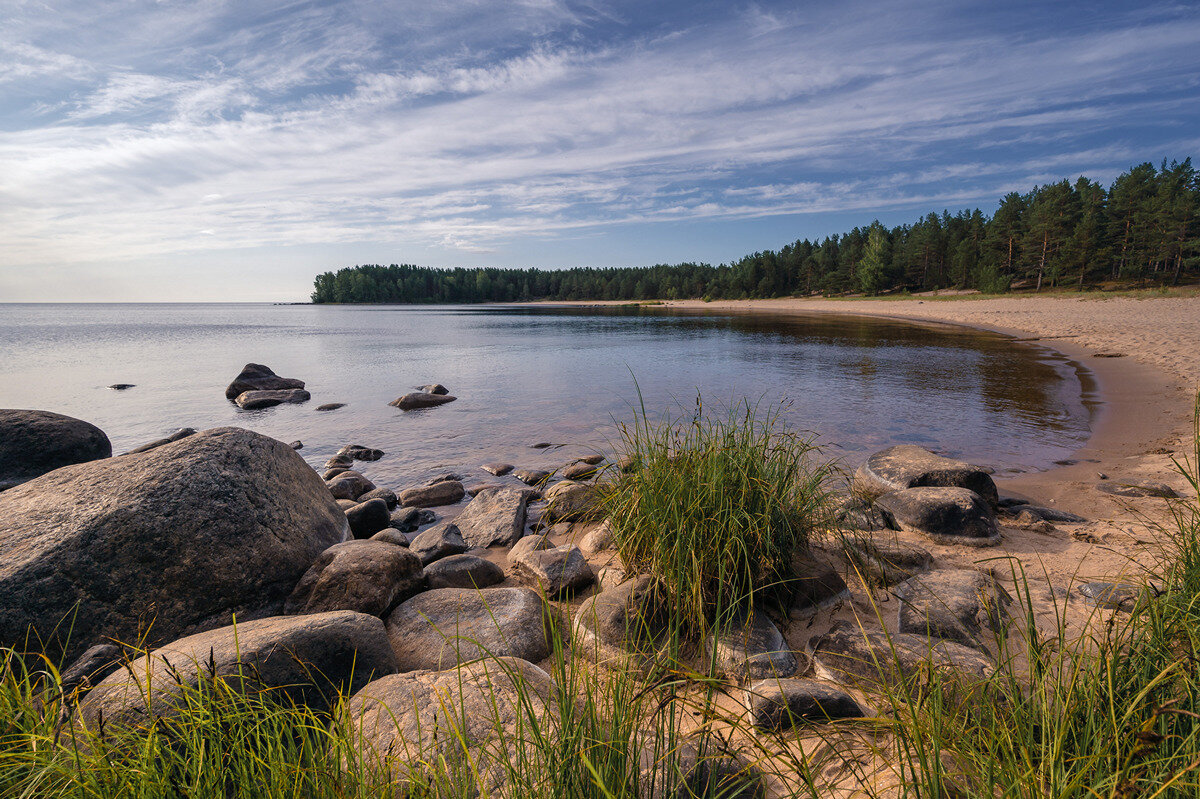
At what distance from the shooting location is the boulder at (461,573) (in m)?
4.78

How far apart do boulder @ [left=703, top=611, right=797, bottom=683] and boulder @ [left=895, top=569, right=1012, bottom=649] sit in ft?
3.09

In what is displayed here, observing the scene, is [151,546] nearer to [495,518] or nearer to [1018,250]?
[495,518]

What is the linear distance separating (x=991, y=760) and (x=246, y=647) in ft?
11.5

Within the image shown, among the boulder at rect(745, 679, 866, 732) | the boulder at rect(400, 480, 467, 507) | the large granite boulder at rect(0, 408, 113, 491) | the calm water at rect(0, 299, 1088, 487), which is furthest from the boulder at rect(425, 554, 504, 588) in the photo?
the large granite boulder at rect(0, 408, 113, 491)

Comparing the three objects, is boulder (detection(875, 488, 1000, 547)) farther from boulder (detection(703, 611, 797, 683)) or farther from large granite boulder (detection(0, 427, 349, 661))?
large granite boulder (detection(0, 427, 349, 661))

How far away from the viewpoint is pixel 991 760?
74.9 inches

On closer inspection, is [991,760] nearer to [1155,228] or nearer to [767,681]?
[767,681]

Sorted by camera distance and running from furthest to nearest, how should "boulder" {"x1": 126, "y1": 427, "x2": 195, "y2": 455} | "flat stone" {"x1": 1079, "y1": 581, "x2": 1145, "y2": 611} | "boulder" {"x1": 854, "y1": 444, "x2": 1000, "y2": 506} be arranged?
"boulder" {"x1": 854, "y1": 444, "x2": 1000, "y2": 506}
"boulder" {"x1": 126, "y1": 427, "x2": 195, "y2": 455}
"flat stone" {"x1": 1079, "y1": 581, "x2": 1145, "y2": 611}

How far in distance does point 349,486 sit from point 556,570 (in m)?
5.75

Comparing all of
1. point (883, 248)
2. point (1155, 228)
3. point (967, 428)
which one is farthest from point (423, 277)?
point (967, 428)

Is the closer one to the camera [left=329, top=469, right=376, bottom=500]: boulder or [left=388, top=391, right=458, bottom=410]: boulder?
[left=329, top=469, right=376, bottom=500]: boulder

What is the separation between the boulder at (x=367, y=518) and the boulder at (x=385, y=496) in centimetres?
118

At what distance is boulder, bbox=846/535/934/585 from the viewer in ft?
14.4

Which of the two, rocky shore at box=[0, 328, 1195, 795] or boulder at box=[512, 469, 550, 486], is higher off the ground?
rocky shore at box=[0, 328, 1195, 795]
